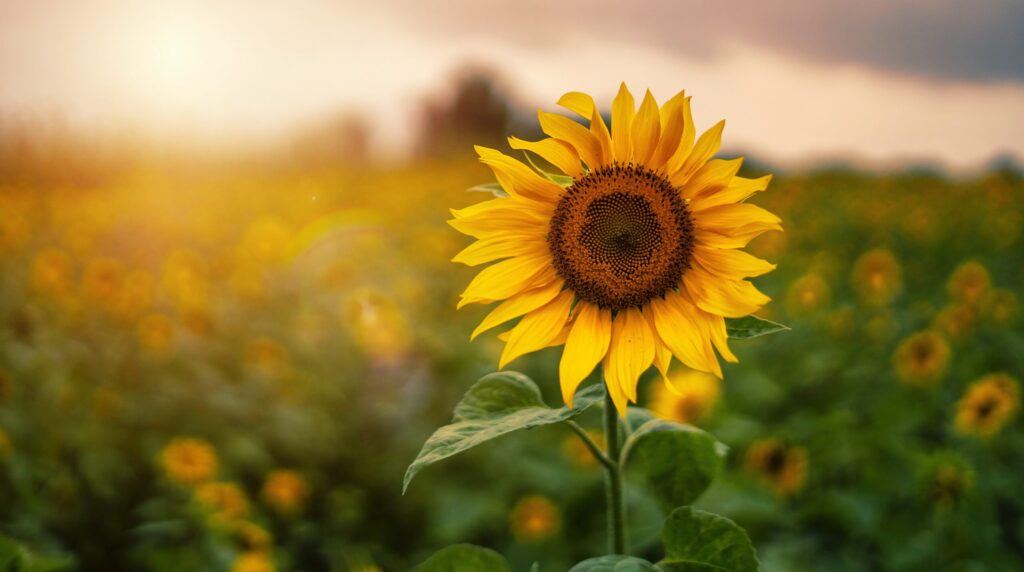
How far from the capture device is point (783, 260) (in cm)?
620

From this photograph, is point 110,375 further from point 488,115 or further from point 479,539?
point 488,115

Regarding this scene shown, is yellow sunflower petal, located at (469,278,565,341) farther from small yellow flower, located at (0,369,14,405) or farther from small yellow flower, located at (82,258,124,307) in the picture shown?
small yellow flower, located at (82,258,124,307)

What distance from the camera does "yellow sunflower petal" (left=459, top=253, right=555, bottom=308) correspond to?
1165 millimetres

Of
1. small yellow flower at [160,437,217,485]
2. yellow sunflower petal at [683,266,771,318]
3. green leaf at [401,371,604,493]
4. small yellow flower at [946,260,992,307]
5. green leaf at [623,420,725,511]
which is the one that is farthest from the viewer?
small yellow flower at [946,260,992,307]

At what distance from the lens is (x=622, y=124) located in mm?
1144

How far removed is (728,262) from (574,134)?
29 centimetres

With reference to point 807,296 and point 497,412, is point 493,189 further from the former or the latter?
point 807,296

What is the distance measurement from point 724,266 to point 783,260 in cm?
537

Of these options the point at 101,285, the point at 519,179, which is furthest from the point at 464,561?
the point at 101,285

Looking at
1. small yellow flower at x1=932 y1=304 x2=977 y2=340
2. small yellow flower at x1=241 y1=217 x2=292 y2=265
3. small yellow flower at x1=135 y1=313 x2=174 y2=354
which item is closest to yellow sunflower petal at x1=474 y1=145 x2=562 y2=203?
small yellow flower at x1=135 y1=313 x2=174 y2=354

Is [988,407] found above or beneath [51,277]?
beneath

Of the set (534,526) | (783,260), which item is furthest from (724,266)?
(783,260)

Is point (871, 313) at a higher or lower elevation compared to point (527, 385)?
lower

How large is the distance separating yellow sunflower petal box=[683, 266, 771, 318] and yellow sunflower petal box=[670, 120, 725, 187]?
0.46 ft
